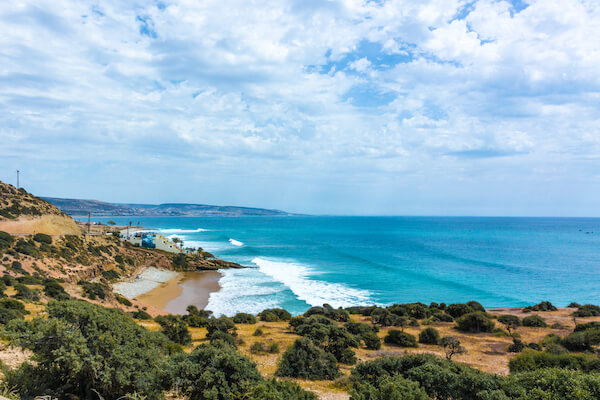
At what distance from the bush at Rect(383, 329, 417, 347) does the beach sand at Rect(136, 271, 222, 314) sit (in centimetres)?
1936

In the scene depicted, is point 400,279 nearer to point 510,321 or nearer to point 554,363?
point 510,321

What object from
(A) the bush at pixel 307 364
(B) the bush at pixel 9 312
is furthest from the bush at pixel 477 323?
(B) the bush at pixel 9 312

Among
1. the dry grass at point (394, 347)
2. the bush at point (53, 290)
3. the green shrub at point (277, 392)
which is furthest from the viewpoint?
the bush at point (53, 290)

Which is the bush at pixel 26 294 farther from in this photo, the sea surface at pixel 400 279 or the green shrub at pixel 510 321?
the green shrub at pixel 510 321

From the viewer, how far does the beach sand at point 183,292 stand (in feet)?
109

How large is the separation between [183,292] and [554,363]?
3555cm

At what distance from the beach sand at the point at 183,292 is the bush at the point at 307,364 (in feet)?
68.5

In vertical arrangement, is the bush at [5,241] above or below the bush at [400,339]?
above

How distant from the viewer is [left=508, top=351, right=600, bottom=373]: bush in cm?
1116

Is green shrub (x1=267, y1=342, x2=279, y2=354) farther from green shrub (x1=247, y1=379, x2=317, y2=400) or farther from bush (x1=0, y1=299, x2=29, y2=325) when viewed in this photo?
bush (x1=0, y1=299, x2=29, y2=325)

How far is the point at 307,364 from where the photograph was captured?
12.5 m

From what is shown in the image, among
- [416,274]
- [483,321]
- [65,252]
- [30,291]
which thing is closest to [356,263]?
[416,274]

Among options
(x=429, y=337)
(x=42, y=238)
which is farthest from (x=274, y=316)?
(x=42, y=238)

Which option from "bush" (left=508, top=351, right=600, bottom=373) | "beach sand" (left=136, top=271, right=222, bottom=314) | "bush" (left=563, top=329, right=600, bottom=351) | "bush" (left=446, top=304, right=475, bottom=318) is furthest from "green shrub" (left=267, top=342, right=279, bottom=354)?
"beach sand" (left=136, top=271, right=222, bottom=314)
